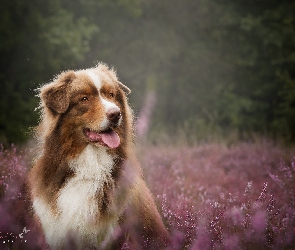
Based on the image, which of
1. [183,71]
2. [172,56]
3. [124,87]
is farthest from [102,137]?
[183,71]

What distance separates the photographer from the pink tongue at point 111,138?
4262 mm

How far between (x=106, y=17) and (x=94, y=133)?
17.4m

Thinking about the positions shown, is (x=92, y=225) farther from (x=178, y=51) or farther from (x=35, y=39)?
(x=178, y=51)

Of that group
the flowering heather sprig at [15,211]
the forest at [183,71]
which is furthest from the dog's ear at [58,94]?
the forest at [183,71]

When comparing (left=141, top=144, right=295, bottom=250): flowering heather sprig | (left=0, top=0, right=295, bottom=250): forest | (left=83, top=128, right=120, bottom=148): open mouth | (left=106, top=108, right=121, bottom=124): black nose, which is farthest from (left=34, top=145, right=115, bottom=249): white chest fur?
(left=0, top=0, right=295, bottom=250): forest

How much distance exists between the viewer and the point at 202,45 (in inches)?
859

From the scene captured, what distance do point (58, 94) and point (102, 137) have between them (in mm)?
642

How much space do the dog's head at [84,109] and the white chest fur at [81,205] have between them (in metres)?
0.18

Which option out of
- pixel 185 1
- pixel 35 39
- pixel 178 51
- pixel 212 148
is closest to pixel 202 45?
pixel 178 51

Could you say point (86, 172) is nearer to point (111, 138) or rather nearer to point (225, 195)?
point (111, 138)

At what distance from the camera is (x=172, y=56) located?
72.6ft

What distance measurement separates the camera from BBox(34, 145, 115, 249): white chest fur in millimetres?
4129

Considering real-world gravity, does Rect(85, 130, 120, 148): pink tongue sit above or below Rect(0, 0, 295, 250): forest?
below

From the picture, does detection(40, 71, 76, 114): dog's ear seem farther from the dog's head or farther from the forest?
the forest
